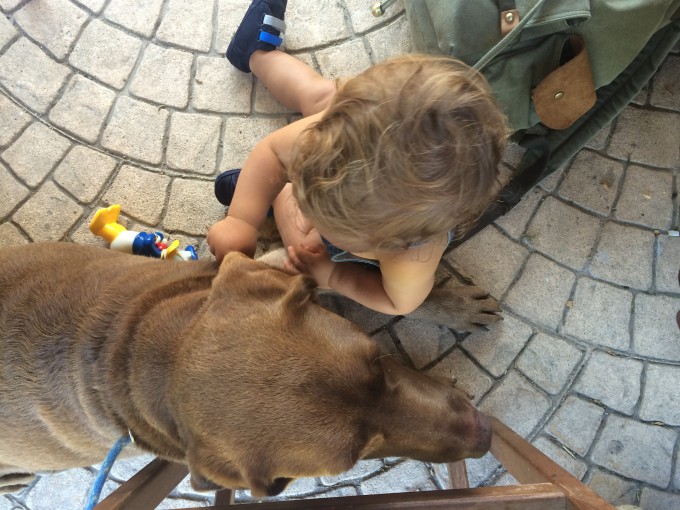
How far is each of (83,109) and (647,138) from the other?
3328mm

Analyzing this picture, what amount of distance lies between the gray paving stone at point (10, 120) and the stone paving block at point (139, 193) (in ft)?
2.18

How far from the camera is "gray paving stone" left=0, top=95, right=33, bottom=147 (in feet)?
10.2

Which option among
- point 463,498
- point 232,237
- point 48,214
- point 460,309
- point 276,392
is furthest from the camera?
point 48,214

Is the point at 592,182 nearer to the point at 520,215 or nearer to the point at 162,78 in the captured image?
the point at 520,215

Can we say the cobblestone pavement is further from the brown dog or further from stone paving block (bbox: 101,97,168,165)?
the brown dog

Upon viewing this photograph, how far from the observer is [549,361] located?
2.91 meters

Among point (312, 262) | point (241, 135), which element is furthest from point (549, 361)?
point (241, 135)

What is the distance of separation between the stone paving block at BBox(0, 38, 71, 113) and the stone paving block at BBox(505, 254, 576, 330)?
9.77 feet

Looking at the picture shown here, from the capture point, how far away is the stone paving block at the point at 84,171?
309 cm

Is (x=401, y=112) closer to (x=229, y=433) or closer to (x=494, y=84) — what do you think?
(x=494, y=84)

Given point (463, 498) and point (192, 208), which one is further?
point (192, 208)

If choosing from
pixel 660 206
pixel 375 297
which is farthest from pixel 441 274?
pixel 660 206

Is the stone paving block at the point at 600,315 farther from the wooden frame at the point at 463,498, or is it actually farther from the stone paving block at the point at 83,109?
the stone paving block at the point at 83,109

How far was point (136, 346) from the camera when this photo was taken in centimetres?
189
